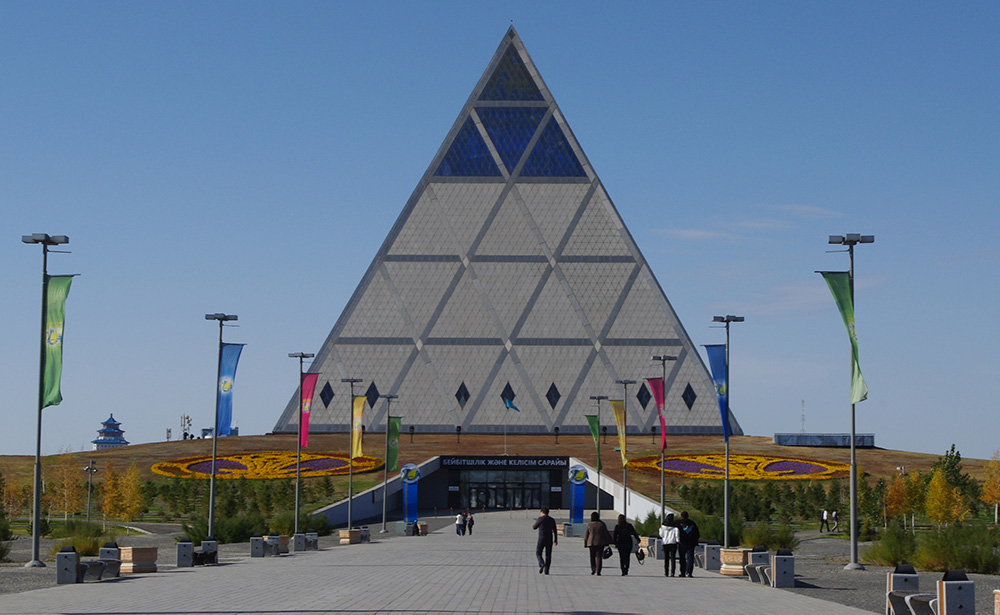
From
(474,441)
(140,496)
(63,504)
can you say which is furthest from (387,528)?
(474,441)

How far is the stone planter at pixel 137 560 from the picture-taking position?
24625 millimetres

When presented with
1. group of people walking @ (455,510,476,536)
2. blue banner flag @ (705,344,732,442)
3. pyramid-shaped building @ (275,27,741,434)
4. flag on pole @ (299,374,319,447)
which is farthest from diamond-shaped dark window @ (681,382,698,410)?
blue banner flag @ (705,344,732,442)

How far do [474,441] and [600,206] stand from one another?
21.5m

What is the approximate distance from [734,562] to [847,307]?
21.6ft

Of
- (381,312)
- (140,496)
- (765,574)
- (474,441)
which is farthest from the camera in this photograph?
(381,312)

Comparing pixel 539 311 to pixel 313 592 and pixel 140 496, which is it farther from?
pixel 313 592

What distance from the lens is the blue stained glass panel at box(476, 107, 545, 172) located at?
9106 cm

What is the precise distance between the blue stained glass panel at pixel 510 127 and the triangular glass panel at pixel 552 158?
92cm

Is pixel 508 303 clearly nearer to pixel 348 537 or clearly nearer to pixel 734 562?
pixel 348 537

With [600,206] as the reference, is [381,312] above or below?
below

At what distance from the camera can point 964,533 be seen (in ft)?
92.7

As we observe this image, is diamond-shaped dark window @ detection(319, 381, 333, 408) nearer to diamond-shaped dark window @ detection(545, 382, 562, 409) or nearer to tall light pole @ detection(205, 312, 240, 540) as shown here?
diamond-shaped dark window @ detection(545, 382, 562, 409)

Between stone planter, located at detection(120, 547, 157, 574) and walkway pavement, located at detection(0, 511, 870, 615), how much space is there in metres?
0.32

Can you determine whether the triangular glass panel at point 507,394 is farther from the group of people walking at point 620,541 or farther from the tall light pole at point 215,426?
the group of people walking at point 620,541
